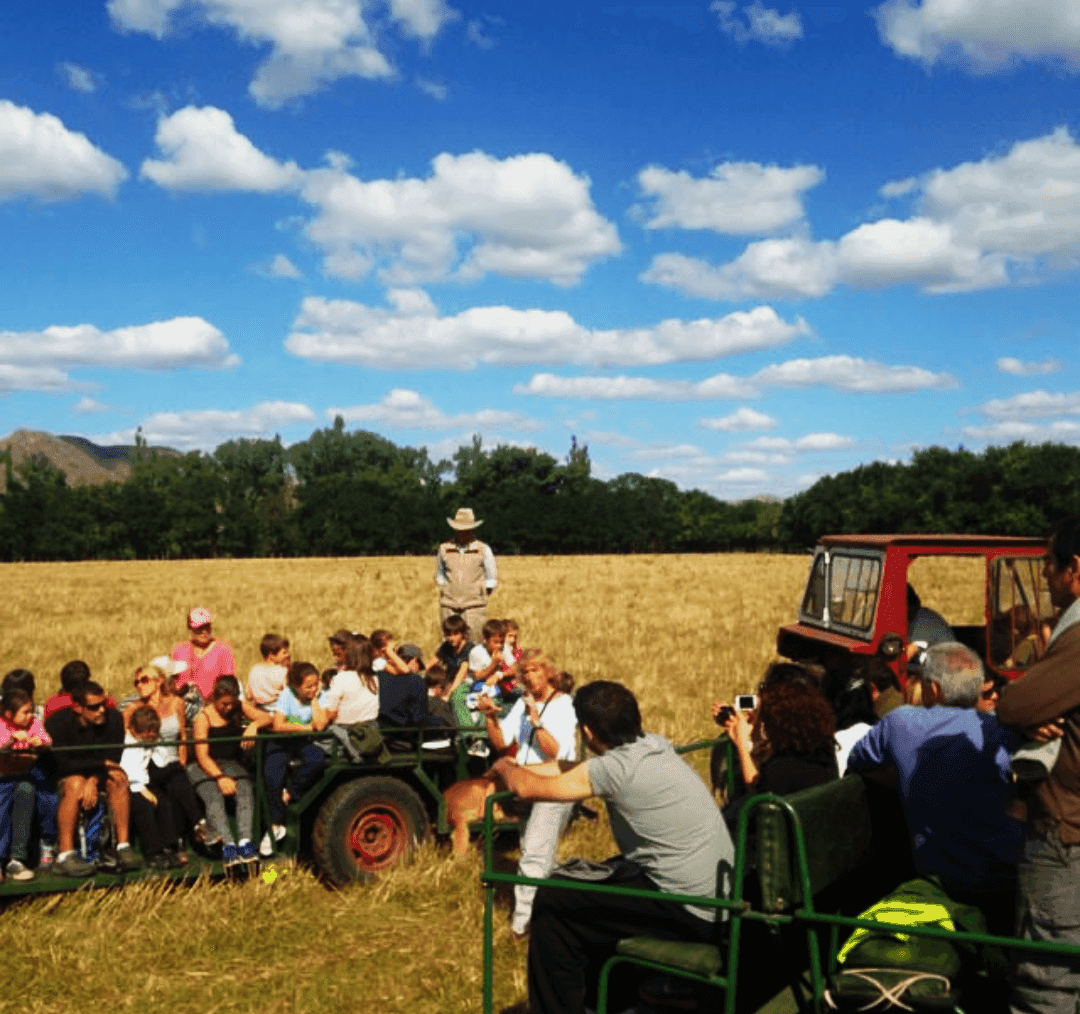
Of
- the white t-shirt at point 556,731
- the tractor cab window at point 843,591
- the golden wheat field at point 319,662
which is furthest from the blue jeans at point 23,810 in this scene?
the tractor cab window at point 843,591

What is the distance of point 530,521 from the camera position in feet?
245

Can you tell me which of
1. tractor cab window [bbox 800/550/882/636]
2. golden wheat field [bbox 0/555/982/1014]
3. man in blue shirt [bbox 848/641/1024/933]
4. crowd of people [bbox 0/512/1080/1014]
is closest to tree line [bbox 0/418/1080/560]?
golden wheat field [bbox 0/555/982/1014]

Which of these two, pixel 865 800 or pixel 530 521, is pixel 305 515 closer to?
pixel 530 521

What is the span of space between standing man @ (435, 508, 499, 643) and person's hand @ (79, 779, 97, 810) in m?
5.13

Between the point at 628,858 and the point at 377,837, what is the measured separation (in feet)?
10.3

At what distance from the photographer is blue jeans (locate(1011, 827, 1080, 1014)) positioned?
318cm

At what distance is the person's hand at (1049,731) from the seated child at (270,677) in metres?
5.69

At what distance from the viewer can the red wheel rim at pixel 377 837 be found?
276 inches

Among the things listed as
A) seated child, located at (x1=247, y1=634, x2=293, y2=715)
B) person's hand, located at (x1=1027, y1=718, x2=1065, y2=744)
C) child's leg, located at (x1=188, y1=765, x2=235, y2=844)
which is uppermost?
person's hand, located at (x1=1027, y1=718, x2=1065, y2=744)

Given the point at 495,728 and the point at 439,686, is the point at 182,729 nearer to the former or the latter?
the point at 439,686

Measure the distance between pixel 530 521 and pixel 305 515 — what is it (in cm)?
1538

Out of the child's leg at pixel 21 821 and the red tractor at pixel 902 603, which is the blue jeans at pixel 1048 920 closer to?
the red tractor at pixel 902 603

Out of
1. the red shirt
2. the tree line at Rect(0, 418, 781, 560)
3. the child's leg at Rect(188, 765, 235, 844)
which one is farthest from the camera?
the tree line at Rect(0, 418, 781, 560)

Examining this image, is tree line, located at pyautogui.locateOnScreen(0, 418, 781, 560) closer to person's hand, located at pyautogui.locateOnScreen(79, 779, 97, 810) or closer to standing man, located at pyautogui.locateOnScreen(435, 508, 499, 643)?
standing man, located at pyautogui.locateOnScreen(435, 508, 499, 643)
